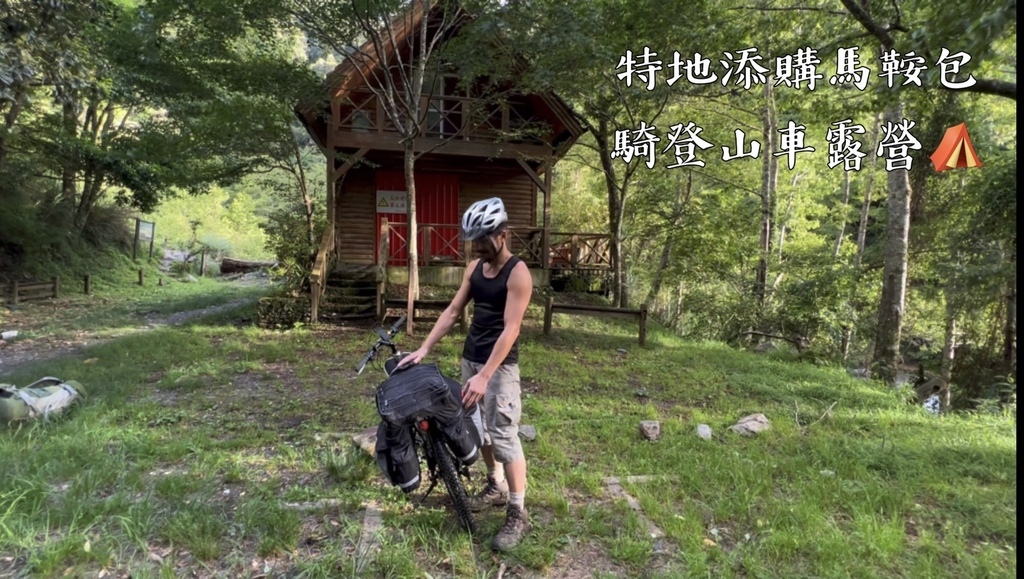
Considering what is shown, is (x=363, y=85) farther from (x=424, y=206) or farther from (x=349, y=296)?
(x=349, y=296)

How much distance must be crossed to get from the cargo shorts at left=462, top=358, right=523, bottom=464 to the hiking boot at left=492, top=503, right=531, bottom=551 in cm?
28

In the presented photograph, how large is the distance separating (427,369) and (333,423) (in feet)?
7.66

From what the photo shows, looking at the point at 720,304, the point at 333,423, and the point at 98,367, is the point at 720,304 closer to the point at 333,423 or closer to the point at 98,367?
the point at 333,423

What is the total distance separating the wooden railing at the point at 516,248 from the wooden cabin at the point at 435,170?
3 cm

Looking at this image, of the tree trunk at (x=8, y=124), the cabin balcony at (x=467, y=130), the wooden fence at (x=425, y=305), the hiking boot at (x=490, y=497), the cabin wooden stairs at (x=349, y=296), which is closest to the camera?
the hiking boot at (x=490, y=497)

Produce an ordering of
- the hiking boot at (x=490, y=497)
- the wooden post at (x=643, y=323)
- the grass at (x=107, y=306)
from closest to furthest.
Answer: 1. the hiking boot at (x=490, y=497)
2. the wooden post at (x=643, y=323)
3. the grass at (x=107, y=306)

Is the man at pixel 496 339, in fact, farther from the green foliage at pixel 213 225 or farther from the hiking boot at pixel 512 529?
the green foliage at pixel 213 225

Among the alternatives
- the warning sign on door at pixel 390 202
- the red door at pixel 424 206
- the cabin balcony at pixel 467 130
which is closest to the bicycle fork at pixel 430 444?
the cabin balcony at pixel 467 130

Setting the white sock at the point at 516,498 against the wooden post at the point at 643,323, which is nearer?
the white sock at the point at 516,498

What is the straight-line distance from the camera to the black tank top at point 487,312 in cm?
275

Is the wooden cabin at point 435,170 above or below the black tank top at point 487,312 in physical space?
above

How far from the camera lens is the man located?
265 centimetres

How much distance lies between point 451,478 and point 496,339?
0.73 m

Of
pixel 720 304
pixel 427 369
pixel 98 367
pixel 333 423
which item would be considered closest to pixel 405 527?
pixel 427 369
